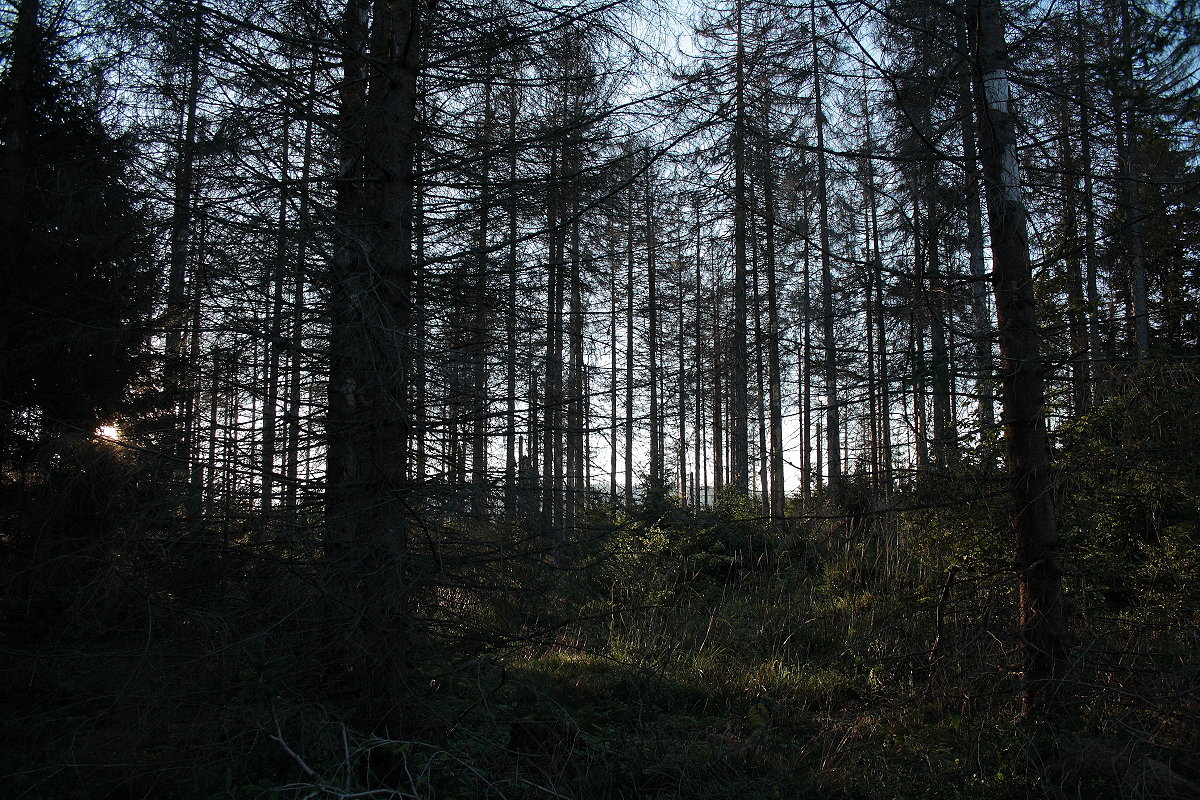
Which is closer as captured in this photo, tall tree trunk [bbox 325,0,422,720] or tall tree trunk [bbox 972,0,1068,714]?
tall tree trunk [bbox 325,0,422,720]

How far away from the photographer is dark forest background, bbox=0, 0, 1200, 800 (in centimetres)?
381

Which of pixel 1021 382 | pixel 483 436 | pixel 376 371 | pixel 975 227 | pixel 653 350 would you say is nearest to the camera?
pixel 376 371

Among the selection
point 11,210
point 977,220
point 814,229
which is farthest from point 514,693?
point 814,229

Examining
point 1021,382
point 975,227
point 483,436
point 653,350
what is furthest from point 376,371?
point 653,350

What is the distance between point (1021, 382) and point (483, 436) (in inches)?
153

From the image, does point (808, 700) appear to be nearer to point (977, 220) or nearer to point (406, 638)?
point (406, 638)

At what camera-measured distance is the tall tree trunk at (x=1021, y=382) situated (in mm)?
4430

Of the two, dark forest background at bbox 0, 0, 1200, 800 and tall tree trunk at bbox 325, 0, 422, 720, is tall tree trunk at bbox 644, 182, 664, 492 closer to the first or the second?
dark forest background at bbox 0, 0, 1200, 800

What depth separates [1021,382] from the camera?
4.64 metres

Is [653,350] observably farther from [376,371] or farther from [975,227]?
[376,371]

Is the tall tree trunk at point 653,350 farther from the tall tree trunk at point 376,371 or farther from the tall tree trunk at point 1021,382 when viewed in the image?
the tall tree trunk at point 1021,382

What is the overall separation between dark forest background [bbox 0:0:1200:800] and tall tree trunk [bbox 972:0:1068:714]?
30 mm

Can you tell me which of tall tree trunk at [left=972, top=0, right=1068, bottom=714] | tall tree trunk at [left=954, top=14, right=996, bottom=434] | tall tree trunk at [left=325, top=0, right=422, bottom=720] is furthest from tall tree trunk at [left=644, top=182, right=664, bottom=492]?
tall tree trunk at [left=972, top=0, right=1068, bottom=714]

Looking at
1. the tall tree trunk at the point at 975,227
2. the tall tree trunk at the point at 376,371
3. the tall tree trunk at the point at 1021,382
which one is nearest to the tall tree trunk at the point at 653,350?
the tall tree trunk at the point at 376,371
